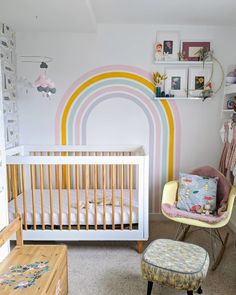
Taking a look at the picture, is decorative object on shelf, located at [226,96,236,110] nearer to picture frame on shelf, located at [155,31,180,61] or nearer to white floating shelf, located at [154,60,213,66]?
white floating shelf, located at [154,60,213,66]

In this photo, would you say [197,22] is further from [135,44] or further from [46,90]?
[46,90]

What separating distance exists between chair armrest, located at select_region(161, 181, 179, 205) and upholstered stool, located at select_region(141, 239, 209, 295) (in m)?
0.65

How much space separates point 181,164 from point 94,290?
178 cm

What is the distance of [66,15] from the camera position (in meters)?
2.47

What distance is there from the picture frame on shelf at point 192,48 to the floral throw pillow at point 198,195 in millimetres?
1360

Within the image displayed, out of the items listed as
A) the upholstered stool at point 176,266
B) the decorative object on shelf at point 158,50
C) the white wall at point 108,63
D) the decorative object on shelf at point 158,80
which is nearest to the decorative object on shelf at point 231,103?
the white wall at point 108,63

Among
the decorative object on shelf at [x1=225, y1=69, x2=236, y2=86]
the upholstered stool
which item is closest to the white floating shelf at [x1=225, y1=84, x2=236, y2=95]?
the decorative object on shelf at [x1=225, y1=69, x2=236, y2=86]

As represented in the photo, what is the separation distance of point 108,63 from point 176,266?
2.23 meters

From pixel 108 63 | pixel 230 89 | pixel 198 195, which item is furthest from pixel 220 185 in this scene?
pixel 108 63

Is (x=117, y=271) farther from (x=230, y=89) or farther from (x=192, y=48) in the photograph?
(x=192, y=48)

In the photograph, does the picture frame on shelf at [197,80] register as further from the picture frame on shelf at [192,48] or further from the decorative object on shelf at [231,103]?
the decorative object on shelf at [231,103]

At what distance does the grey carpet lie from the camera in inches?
80.2

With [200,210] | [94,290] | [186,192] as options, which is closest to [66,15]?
[186,192]

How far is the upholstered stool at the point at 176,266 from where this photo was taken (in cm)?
174
